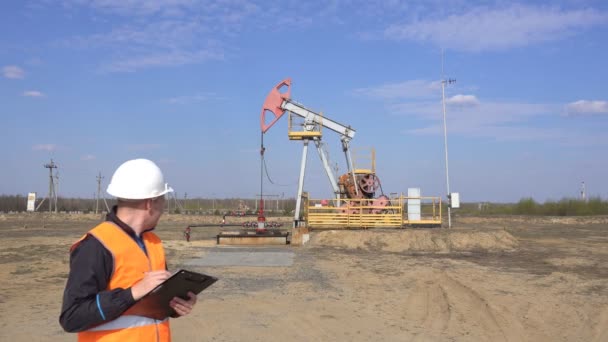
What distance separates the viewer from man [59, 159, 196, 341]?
2.58m

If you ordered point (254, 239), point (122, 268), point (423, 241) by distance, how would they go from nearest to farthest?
point (122, 268) < point (423, 241) < point (254, 239)

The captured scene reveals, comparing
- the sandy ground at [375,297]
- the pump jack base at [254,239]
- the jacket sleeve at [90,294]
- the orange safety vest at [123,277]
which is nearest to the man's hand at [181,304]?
the orange safety vest at [123,277]

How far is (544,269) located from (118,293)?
43.1ft

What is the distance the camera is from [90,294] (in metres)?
2.58

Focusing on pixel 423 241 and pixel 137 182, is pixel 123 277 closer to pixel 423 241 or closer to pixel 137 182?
pixel 137 182

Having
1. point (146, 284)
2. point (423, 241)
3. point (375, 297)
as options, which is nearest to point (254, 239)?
point (423, 241)

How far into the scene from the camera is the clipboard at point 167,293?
8.66ft

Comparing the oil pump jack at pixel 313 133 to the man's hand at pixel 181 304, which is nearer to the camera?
the man's hand at pixel 181 304

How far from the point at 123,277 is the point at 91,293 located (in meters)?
0.17

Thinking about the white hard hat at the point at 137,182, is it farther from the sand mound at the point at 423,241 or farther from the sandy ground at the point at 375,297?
the sand mound at the point at 423,241

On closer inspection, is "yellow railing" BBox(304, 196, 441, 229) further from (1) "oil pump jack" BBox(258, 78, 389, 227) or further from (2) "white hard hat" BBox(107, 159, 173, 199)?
(2) "white hard hat" BBox(107, 159, 173, 199)

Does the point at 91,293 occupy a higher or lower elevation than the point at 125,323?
higher

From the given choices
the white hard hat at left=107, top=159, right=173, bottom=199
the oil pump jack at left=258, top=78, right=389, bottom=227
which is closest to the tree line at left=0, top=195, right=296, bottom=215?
the oil pump jack at left=258, top=78, right=389, bottom=227

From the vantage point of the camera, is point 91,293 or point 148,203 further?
point 148,203
